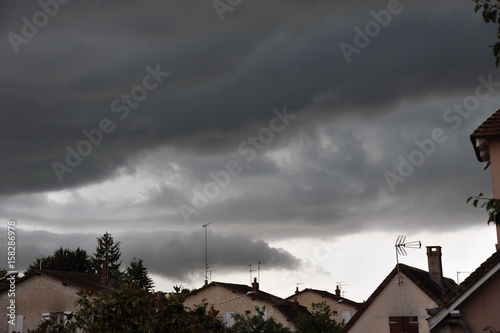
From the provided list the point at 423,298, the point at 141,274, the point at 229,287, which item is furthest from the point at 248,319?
the point at 141,274

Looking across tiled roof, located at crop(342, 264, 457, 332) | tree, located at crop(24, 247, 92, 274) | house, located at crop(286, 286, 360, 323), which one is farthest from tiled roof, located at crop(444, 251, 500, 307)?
tree, located at crop(24, 247, 92, 274)

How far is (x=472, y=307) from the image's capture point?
62.2 ft

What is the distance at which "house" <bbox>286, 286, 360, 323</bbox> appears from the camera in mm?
79750

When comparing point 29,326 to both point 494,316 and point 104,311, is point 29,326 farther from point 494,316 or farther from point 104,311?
point 494,316

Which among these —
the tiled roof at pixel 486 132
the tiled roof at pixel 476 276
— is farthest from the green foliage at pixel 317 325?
the tiled roof at pixel 486 132

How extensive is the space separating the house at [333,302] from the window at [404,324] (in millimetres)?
48819

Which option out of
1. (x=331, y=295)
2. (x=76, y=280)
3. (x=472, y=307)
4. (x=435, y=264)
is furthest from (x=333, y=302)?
(x=472, y=307)

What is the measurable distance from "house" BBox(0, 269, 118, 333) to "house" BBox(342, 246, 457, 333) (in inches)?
717

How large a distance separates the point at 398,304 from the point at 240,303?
30.0 m

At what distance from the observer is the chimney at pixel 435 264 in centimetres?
3325

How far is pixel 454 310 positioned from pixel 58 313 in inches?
1186

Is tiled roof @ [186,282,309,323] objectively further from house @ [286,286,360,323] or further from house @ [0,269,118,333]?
house @ [286,286,360,323]

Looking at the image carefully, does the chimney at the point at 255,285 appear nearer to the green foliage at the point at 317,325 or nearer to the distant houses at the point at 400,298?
the distant houses at the point at 400,298

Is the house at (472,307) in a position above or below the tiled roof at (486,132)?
below
